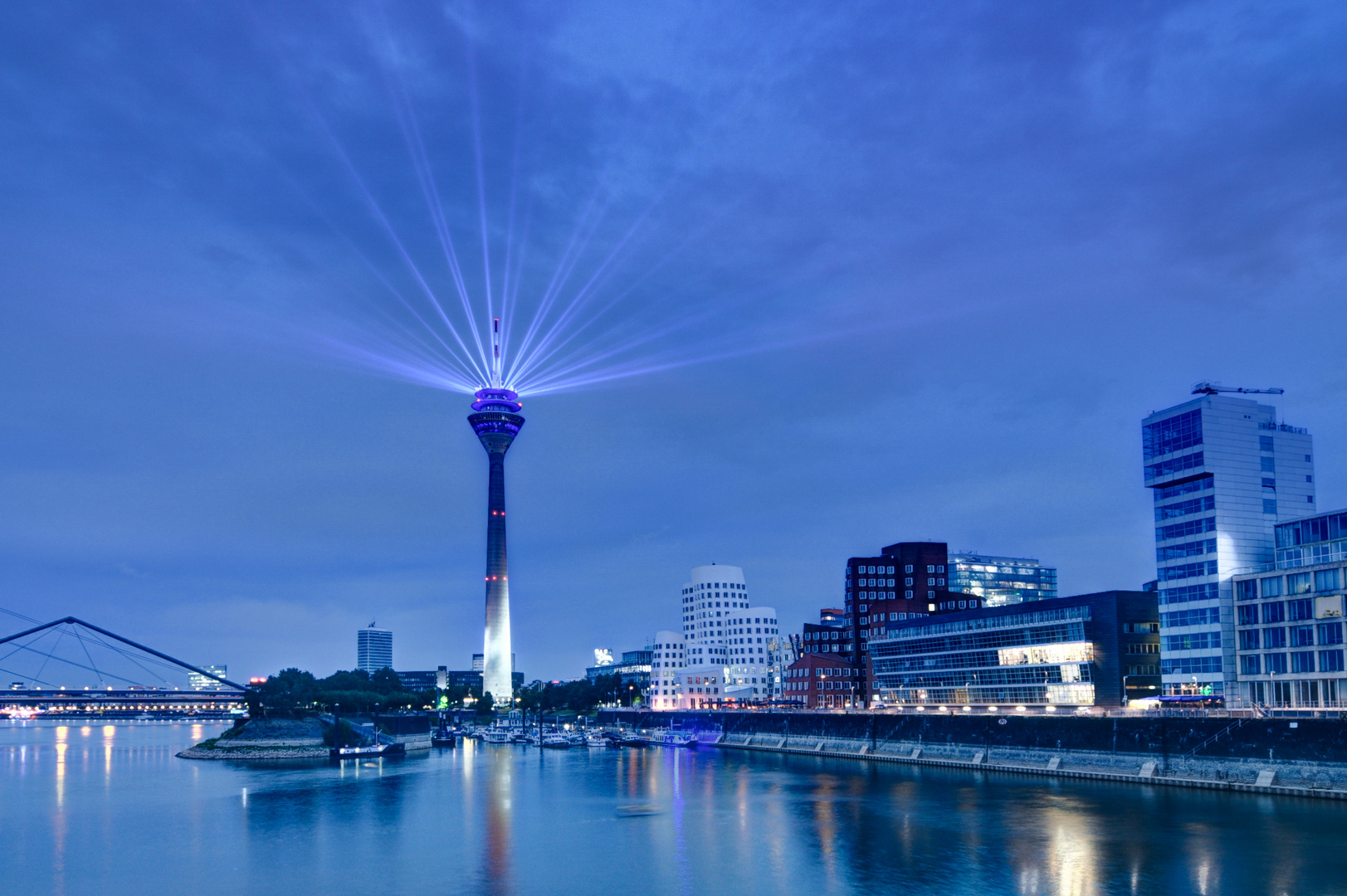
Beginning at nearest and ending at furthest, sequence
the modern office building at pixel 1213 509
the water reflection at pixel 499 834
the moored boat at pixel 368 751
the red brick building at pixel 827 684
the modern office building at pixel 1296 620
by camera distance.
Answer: the water reflection at pixel 499 834 → the modern office building at pixel 1296 620 → the modern office building at pixel 1213 509 → the moored boat at pixel 368 751 → the red brick building at pixel 827 684

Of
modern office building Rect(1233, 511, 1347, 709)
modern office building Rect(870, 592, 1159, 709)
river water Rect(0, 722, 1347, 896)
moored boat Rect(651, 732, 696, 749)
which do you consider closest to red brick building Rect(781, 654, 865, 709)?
moored boat Rect(651, 732, 696, 749)

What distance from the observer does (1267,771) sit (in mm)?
81375

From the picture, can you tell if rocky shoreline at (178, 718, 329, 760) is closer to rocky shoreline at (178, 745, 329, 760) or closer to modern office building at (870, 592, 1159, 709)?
rocky shoreline at (178, 745, 329, 760)

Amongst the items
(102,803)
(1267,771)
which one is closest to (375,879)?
(102,803)

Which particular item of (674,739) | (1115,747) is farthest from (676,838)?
(674,739)

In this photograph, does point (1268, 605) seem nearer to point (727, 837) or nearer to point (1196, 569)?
point (1196, 569)

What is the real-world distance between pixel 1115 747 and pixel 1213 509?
28787mm

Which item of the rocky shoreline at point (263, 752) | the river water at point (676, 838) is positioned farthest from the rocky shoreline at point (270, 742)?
the river water at point (676, 838)

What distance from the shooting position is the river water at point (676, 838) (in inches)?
2312

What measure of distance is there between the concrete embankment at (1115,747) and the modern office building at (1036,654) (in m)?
14.0

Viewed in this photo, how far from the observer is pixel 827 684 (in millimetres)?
189625

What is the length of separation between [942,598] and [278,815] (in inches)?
5143

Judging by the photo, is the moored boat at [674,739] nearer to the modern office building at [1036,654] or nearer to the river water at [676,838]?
the modern office building at [1036,654]

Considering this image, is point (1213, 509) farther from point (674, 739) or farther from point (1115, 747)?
point (674, 739)
